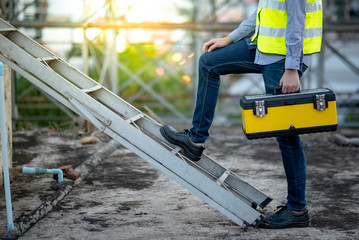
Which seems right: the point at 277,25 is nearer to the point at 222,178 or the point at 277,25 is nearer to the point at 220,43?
the point at 220,43

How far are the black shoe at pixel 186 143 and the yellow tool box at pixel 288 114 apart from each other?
0.47 meters

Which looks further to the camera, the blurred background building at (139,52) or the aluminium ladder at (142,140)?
the blurred background building at (139,52)

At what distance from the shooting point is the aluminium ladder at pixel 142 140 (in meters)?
3.65

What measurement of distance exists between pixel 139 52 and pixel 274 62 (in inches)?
266

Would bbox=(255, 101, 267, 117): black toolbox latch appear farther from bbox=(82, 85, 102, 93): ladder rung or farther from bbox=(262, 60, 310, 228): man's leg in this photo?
bbox=(82, 85, 102, 93): ladder rung

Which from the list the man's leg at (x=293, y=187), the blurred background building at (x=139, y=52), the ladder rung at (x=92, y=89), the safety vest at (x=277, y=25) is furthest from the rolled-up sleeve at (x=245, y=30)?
the blurred background building at (x=139, y=52)

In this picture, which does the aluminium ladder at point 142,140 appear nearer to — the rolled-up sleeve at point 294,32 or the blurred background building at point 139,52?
the rolled-up sleeve at point 294,32

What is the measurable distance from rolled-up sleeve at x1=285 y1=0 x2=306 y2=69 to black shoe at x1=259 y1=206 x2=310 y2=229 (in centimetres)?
108

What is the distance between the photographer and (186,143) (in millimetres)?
3801

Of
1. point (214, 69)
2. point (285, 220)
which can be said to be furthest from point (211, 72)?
point (285, 220)

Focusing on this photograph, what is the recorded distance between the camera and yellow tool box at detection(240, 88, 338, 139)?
11.3 feet

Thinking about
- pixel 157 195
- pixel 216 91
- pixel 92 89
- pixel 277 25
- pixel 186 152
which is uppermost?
pixel 277 25

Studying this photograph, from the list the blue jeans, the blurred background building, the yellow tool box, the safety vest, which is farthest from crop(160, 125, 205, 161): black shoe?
the blurred background building

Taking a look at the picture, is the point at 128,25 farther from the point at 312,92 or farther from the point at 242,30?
the point at 312,92
